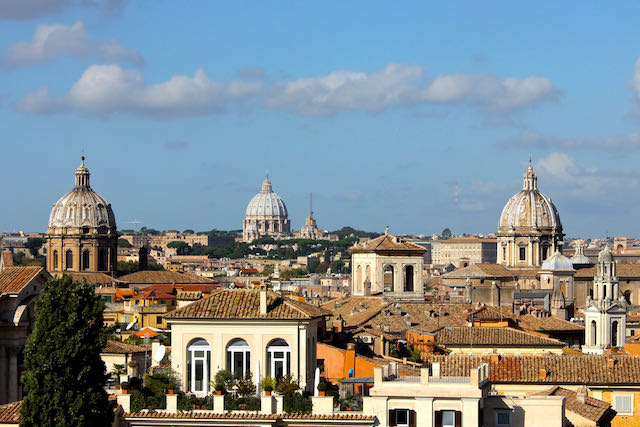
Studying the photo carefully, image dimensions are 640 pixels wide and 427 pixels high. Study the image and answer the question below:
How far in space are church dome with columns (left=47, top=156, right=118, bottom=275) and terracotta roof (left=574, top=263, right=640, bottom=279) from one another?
97.0ft

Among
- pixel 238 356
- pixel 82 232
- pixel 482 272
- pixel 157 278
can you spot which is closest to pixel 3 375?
pixel 238 356

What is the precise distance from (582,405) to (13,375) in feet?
36.6

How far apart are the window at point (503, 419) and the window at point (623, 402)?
8130 mm

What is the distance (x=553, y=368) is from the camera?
37406 mm

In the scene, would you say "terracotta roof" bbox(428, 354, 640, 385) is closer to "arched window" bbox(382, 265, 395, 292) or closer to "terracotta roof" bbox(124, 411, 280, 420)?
"terracotta roof" bbox(124, 411, 280, 420)

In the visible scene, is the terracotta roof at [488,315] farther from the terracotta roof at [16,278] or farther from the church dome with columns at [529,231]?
the church dome with columns at [529,231]

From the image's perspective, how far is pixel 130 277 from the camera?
10531cm

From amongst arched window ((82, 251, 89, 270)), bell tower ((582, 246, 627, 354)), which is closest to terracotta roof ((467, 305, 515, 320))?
bell tower ((582, 246, 627, 354))

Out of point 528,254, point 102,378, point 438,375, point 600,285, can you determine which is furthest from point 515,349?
point 528,254

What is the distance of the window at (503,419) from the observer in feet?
98.2

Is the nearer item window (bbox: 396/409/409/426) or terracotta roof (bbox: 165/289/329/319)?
window (bbox: 396/409/409/426)

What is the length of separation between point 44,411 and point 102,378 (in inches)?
52.7

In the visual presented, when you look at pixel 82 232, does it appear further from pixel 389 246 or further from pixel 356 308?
pixel 356 308

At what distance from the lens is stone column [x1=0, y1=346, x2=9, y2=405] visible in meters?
34.8
